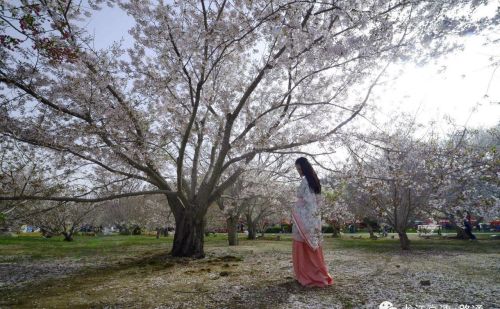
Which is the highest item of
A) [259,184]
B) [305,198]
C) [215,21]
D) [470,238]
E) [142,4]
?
[142,4]

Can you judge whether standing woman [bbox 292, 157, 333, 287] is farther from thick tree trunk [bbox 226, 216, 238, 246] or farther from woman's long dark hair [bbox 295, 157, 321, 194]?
thick tree trunk [bbox 226, 216, 238, 246]

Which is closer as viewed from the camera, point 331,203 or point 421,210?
point 331,203

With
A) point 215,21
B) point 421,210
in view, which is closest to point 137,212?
point 421,210

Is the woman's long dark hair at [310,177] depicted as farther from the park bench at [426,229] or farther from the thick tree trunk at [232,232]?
Answer: the thick tree trunk at [232,232]

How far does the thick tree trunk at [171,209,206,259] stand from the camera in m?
10.6

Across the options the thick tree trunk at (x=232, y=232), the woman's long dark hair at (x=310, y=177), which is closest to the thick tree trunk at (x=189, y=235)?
the woman's long dark hair at (x=310, y=177)

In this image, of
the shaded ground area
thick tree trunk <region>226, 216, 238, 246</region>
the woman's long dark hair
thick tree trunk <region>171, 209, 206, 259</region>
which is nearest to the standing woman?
the woman's long dark hair

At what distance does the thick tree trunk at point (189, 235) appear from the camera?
1065cm

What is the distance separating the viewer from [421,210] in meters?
15.0

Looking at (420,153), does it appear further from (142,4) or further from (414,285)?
(142,4)

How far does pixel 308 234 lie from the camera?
19.3ft

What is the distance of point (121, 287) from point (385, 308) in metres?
4.63

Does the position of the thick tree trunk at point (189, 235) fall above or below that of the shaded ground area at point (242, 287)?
above

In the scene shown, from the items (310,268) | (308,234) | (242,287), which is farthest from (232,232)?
(308,234)
